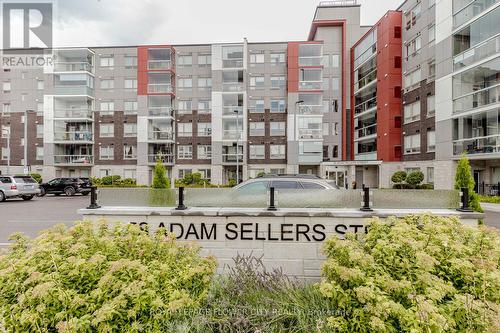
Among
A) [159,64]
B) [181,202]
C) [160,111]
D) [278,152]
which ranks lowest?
[181,202]

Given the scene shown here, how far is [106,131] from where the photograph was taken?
118 ft

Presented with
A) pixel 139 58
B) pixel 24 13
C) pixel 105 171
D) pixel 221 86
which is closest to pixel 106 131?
pixel 105 171

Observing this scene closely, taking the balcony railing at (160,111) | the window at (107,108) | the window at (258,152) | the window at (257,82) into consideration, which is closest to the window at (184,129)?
the balcony railing at (160,111)

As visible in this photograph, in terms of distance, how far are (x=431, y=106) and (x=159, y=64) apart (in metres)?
32.0

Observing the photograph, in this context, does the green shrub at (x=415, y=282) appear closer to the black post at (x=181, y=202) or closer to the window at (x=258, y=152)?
the black post at (x=181, y=202)

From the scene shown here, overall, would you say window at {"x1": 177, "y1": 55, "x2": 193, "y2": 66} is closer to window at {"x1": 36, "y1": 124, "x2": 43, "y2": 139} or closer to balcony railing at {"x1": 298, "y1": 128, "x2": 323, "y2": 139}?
balcony railing at {"x1": 298, "y1": 128, "x2": 323, "y2": 139}

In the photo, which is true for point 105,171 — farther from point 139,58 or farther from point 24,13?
point 24,13

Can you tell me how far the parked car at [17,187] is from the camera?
1984 cm

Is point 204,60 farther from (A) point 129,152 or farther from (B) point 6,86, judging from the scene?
(B) point 6,86

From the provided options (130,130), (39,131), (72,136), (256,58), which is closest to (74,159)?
(72,136)

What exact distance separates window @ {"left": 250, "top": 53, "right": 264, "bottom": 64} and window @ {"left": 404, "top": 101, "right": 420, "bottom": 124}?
18.9 metres

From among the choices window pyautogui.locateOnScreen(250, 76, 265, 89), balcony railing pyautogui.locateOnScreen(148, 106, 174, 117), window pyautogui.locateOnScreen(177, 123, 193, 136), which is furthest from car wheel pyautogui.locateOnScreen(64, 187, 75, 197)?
window pyautogui.locateOnScreen(250, 76, 265, 89)

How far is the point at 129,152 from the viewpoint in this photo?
3547 centimetres

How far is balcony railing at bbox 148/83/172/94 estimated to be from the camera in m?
34.6
